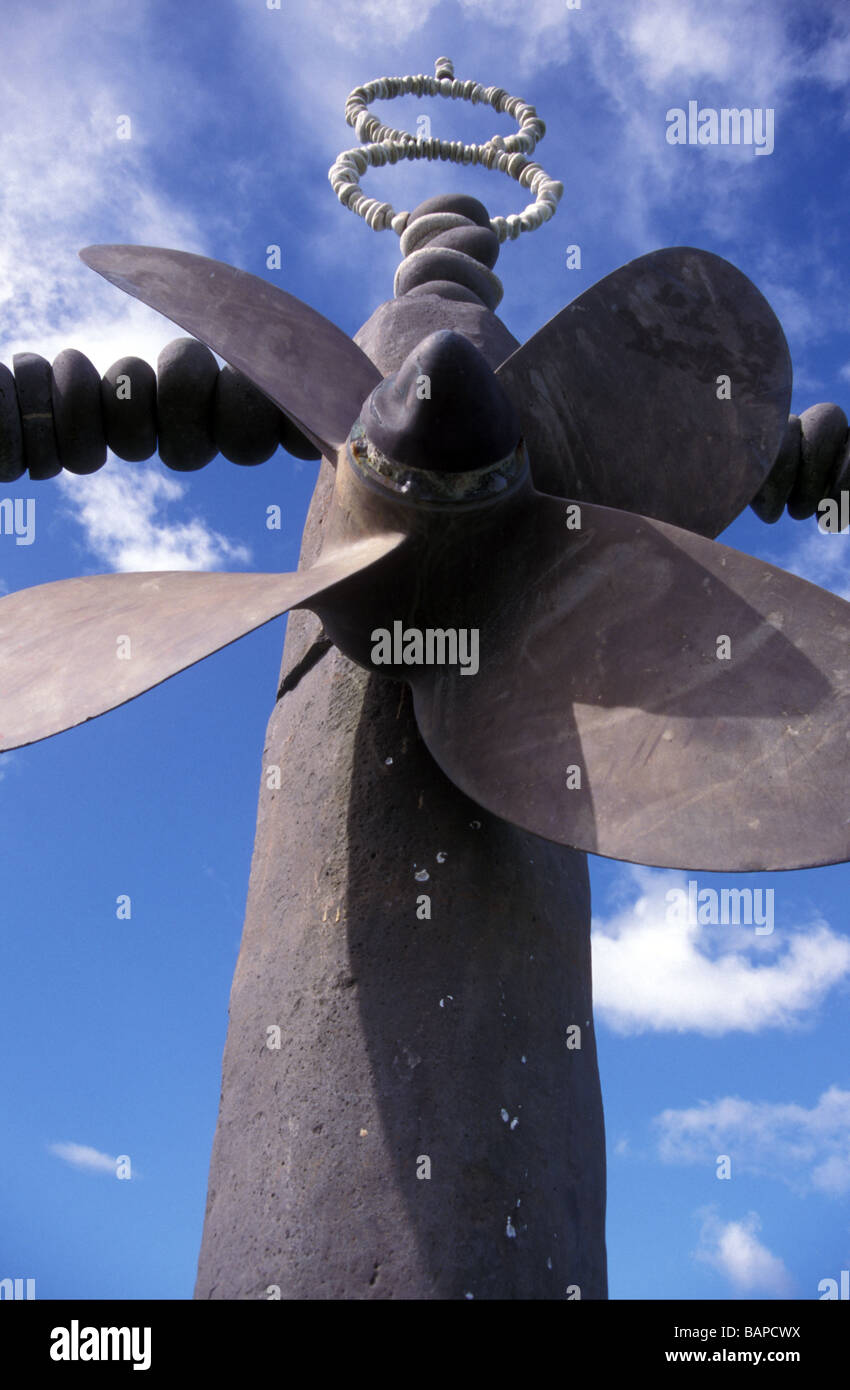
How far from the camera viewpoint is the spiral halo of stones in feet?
17.4

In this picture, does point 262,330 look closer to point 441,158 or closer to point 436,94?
point 441,158

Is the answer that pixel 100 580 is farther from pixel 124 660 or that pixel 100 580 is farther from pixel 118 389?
→ pixel 118 389

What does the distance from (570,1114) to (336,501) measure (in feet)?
4.99

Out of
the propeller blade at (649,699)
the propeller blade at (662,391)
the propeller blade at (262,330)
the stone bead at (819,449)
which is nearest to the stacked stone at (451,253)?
the propeller blade at (262,330)

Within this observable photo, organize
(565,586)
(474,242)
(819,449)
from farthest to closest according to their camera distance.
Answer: (474,242) < (819,449) < (565,586)

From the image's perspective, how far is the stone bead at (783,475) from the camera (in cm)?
428

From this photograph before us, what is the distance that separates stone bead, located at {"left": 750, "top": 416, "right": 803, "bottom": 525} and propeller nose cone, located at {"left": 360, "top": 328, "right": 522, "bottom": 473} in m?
1.65

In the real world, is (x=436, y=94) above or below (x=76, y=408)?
above

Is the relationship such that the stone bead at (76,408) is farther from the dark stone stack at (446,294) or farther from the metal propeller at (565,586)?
the dark stone stack at (446,294)

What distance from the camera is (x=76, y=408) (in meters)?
4.12

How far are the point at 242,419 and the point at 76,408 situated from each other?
0.54 meters

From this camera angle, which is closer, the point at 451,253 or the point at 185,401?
the point at 185,401

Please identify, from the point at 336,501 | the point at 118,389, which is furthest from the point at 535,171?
the point at 336,501

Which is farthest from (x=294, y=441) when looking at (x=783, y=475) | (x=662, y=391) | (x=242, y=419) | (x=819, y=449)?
(x=819, y=449)
